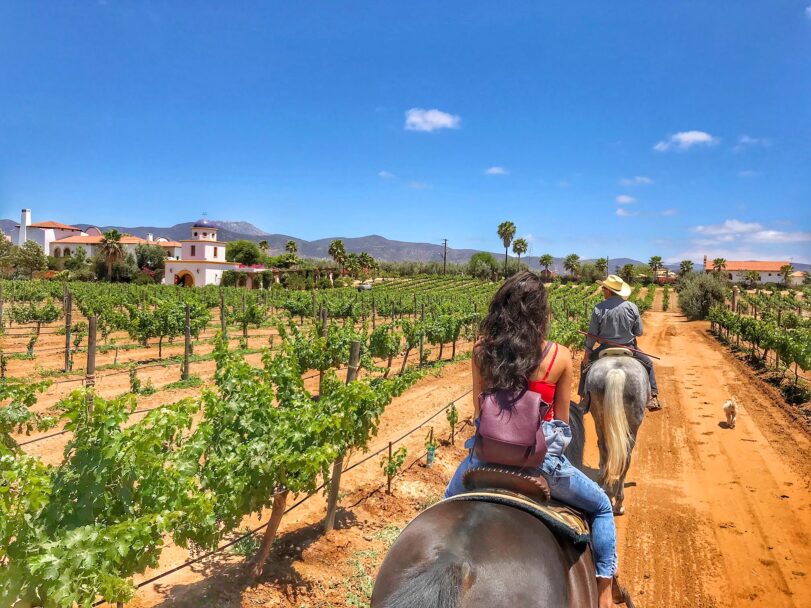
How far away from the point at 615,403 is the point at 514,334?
341cm

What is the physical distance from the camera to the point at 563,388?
2863 millimetres

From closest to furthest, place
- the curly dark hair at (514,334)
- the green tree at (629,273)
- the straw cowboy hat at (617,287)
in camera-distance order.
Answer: the curly dark hair at (514,334) < the straw cowboy hat at (617,287) < the green tree at (629,273)

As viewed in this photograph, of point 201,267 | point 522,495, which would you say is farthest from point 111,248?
point 522,495

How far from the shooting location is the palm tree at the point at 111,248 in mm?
56844

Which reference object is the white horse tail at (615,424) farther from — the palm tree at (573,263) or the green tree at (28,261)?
the palm tree at (573,263)

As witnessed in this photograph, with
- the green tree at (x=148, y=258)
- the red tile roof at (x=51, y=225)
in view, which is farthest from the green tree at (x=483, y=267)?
the red tile roof at (x=51, y=225)

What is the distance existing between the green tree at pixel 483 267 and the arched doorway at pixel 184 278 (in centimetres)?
4642

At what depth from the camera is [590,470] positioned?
5777mm

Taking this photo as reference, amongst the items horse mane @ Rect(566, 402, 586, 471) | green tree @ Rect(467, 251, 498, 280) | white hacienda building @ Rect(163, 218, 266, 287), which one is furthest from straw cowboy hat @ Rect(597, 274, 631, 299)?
green tree @ Rect(467, 251, 498, 280)

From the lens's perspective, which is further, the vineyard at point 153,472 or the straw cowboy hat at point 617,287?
the straw cowboy hat at point 617,287

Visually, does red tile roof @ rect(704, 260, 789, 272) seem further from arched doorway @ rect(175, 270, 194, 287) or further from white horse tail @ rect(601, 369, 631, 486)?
white horse tail @ rect(601, 369, 631, 486)

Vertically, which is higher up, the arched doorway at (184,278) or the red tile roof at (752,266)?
the red tile roof at (752,266)

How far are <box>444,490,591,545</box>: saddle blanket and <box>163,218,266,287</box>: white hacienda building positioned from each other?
6463 cm

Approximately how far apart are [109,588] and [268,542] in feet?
6.49
